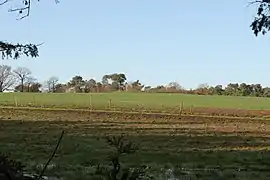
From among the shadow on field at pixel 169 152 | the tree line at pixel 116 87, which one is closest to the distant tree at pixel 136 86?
the tree line at pixel 116 87

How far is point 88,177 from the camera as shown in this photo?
35.8ft

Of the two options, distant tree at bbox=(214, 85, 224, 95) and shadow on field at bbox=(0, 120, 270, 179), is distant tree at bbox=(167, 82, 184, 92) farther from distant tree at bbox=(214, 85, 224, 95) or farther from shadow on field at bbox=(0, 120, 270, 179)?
shadow on field at bbox=(0, 120, 270, 179)

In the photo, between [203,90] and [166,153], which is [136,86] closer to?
[203,90]

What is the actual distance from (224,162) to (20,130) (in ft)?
47.5

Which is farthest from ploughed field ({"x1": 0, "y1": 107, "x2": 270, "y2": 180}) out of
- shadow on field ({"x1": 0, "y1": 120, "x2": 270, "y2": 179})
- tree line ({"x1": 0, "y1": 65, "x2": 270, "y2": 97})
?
tree line ({"x1": 0, "y1": 65, "x2": 270, "y2": 97})

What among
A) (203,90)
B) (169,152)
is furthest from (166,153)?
(203,90)

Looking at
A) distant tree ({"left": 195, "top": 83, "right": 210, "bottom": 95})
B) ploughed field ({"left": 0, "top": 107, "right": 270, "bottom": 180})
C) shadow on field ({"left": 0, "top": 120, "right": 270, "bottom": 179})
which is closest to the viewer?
ploughed field ({"left": 0, "top": 107, "right": 270, "bottom": 180})

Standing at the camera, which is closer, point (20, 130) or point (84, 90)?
point (20, 130)

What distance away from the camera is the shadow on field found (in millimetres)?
13032

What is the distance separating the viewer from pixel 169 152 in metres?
17.7

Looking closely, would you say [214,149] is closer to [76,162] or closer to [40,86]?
[76,162]

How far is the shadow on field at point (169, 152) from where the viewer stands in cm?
1303

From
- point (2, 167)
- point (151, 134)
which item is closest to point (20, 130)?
point (151, 134)

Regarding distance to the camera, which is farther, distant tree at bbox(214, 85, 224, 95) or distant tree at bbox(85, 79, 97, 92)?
distant tree at bbox(85, 79, 97, 92)
